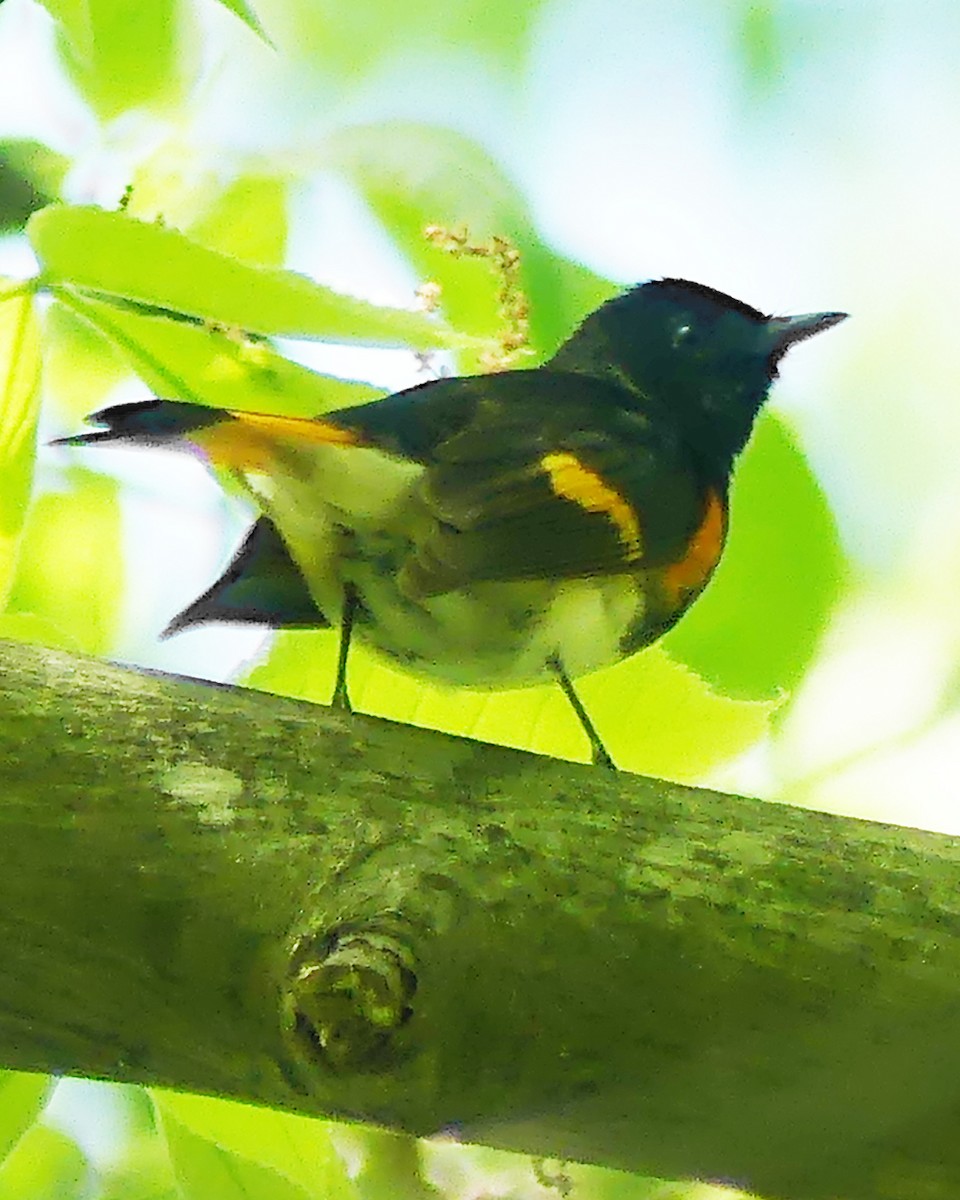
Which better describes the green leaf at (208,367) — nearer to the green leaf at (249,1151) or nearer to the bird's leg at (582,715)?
the bird's leg at (582,715)

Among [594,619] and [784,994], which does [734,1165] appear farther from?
[594,619]

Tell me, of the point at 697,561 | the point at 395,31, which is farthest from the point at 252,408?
the point at 395,31

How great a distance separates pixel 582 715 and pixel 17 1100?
1.01 ft

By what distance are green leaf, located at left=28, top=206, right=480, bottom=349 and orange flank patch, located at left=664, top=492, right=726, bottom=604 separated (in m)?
0.26

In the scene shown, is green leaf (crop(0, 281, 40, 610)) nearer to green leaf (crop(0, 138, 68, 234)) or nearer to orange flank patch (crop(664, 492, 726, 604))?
green leaf (crop(0, 138, 68, 234))

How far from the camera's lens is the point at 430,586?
Result: 0.64 m

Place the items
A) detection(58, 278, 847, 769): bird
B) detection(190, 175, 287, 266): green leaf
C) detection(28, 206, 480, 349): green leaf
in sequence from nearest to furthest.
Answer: detection(28, 206, 480, 349): green leaf
detection(58, 278, 847, 769): bird
detection(190, 175, 287, 266): green leaf

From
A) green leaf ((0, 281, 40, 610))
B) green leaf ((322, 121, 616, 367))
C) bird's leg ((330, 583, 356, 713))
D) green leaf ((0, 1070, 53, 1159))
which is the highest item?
green leaf ((322, 121, 616, 367))

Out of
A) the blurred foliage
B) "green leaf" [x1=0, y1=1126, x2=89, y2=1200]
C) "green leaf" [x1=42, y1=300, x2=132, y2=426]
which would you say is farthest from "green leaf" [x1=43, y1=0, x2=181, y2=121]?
"green leaf" [x1=0, y1=1126, x2=89, y2=1200]

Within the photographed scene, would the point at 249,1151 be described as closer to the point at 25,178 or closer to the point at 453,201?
the point at 25,178

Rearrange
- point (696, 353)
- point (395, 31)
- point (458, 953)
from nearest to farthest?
point (458, 953)
point (696, 353)
point (395, 31)

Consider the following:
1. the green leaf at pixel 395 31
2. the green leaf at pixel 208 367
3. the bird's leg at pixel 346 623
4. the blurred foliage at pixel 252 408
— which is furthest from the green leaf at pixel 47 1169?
the green leaf at pixel 395 31

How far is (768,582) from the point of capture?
36.5 inches

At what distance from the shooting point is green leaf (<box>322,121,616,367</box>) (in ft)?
3.39
